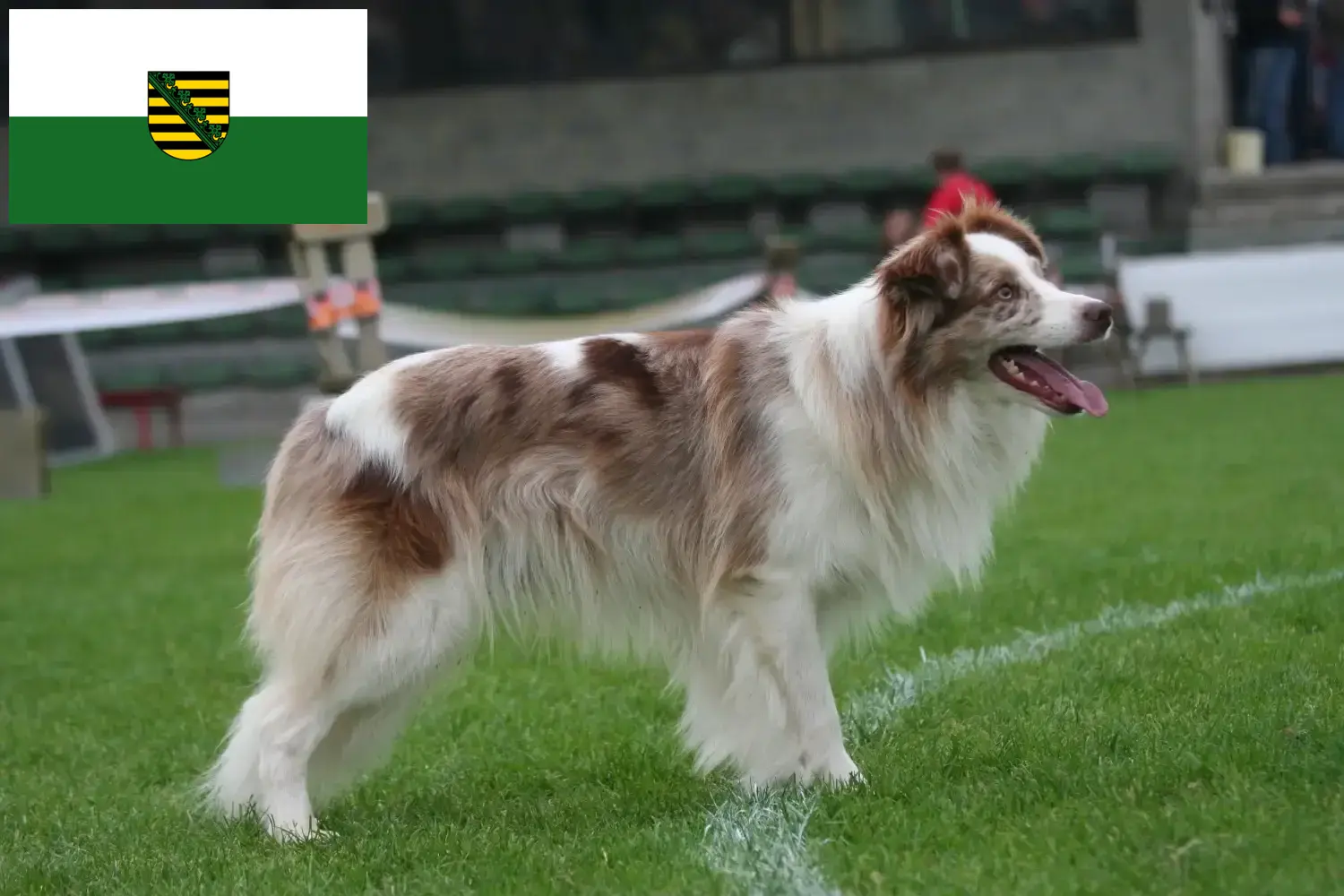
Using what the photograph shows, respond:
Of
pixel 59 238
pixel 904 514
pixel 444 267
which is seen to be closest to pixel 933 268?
pixel 904 514

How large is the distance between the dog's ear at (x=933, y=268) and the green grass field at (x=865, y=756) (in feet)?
4.80

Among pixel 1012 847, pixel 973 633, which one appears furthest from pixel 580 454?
pixel 973 633

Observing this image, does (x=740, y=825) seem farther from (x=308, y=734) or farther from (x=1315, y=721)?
(x=1315, y=721)

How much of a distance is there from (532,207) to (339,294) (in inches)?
379

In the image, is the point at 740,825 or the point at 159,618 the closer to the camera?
the point at 740,825

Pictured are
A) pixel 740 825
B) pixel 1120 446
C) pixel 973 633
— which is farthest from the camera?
pixel 1120 446

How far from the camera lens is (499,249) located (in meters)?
23.0

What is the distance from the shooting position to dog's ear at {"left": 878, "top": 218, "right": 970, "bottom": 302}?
5.32 m

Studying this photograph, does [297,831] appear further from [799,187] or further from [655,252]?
[799,187]

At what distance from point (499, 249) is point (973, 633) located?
1595 centimetres

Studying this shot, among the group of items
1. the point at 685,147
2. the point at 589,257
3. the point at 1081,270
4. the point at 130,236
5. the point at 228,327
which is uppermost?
the point at 685,147

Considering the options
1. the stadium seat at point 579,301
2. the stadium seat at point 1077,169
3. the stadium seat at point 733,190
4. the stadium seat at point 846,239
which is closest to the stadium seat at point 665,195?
the stadium seat at point 733,190

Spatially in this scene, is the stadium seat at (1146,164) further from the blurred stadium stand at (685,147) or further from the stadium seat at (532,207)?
the stadium seat at (532,207)

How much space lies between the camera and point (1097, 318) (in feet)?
17.3
